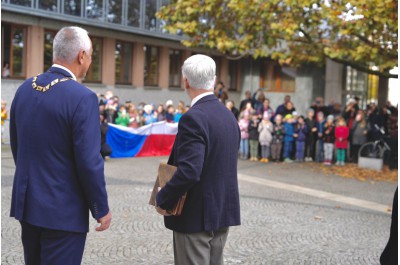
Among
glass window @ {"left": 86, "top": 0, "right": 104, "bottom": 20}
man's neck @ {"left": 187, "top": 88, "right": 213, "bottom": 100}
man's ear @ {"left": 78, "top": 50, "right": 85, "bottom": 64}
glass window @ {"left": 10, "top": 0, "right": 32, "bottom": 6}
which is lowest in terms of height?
man's neck @ {"left": 187, "top": 88, "right": 213, "bottom": 100}

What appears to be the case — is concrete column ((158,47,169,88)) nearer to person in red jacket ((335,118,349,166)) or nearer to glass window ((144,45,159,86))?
glass window ((144,45,159,86))

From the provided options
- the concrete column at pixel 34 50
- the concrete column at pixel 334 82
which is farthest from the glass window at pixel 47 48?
the concrete column at pixel 334 82

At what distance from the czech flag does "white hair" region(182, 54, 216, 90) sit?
41.7 ft

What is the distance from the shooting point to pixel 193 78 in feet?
12.0

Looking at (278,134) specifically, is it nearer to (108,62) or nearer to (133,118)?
(133,118)

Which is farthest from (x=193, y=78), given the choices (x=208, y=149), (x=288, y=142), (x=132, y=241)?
(x=288, y=142)

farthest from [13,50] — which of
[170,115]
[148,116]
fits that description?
[170,115]

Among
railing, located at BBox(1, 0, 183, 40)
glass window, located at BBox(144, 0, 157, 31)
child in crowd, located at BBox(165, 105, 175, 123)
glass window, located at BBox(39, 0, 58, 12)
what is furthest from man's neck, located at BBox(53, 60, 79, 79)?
glass window, located at BBox(144, 0, 157, 31)

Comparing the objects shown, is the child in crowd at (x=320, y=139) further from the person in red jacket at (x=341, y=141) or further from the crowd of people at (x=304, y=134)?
the person in red jacket at (x=341, y=141)

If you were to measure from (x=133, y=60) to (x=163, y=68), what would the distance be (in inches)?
84.2

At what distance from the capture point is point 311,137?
1744 cm

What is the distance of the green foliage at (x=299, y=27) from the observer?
1272 cm

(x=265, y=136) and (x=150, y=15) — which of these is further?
(x=150, y=15)

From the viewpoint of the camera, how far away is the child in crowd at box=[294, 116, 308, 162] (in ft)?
55.8
